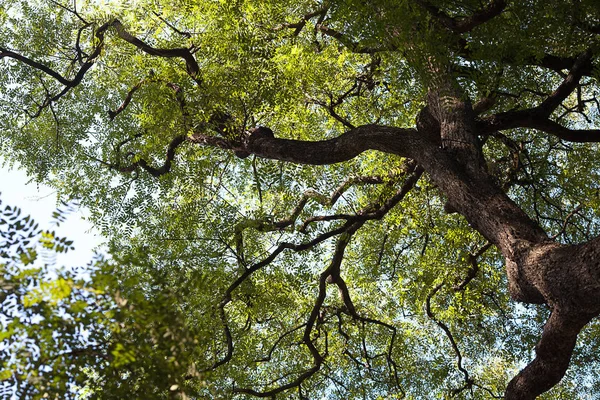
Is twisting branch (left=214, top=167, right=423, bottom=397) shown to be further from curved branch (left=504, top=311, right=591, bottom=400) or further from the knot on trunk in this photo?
curved branch (left=504, top=311, right=591, bottom=400)

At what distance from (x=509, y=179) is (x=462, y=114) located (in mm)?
2005

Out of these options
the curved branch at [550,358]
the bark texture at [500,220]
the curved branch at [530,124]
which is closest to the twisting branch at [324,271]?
the bark texture at [500,220]

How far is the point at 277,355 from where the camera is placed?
9.10 m

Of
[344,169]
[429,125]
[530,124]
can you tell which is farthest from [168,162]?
[530,124]

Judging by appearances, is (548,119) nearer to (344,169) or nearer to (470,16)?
(470,16)

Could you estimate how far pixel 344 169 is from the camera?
9.11m

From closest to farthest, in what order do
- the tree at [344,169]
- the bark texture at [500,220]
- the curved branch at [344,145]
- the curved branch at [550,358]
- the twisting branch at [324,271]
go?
the bark texture at [500,220], the curved branch at [550,358], the tree at [344,169], the curved branch at [344,145], the twisting branch at [324,271]

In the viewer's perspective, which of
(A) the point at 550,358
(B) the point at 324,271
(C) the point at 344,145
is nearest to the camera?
(A) the point at 550,358

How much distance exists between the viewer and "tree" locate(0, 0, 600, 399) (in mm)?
5215

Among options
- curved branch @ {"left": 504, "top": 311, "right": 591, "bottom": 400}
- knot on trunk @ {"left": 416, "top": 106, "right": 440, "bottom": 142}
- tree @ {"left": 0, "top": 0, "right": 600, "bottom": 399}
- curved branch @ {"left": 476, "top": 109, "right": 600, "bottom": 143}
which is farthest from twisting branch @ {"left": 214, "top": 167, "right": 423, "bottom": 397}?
curved branch @ {"left": 504, "top": 311, "right": 591, "bottom": 400}

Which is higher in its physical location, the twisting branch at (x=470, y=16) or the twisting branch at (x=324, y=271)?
the twisting branch at (x=470, y=16)

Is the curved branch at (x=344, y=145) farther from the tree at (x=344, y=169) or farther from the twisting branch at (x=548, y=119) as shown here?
A: the twisting branch at (x=548, y=119)

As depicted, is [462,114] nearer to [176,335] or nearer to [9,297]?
[176,335]

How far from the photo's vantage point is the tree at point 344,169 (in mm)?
5215
